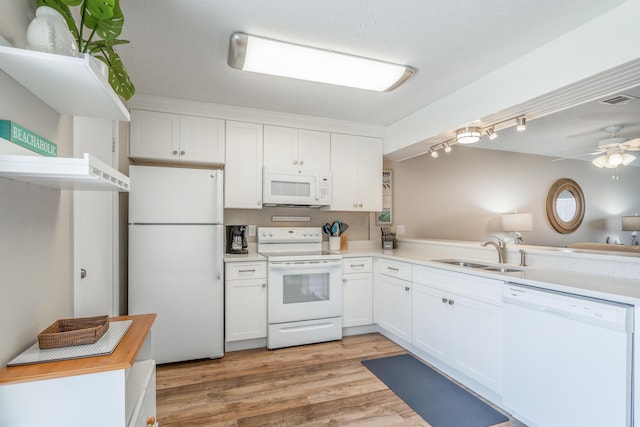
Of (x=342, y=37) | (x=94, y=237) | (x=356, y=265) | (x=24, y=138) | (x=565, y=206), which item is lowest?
(x=356, y=265)

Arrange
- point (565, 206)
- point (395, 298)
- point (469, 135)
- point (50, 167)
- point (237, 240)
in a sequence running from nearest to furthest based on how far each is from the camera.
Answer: point (50, 167) → point (469, 135) → point (395, 298) → point (237, 240) → point (565, 206)

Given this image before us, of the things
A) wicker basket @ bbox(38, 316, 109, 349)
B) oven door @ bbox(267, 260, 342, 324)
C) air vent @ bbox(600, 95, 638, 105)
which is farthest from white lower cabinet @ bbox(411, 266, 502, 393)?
wicker basket @ bbox(38, 316, 109, 349)

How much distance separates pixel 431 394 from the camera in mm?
2180

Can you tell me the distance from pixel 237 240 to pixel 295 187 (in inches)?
32.0

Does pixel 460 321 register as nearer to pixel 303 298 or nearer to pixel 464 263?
pixel 464 263

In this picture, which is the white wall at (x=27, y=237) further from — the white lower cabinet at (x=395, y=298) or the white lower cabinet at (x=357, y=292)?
the white lower cabinet at (x=395, y=298)

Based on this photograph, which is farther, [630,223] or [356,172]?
[630,223]

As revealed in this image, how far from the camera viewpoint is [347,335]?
3.28 m

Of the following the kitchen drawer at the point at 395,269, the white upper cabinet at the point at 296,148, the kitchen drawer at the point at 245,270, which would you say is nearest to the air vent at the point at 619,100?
the kitchen drawer at the point at 395,269

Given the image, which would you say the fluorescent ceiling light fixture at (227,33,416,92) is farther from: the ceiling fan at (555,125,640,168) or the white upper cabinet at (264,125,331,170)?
the ceiling fan at (555,125,640,168)

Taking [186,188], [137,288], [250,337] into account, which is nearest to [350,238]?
[250,337]

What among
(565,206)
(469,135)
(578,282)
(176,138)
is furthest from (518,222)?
(176,138)

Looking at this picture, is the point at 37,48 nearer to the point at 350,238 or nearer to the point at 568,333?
the point at 568,333

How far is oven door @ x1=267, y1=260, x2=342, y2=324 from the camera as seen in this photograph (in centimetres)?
291
